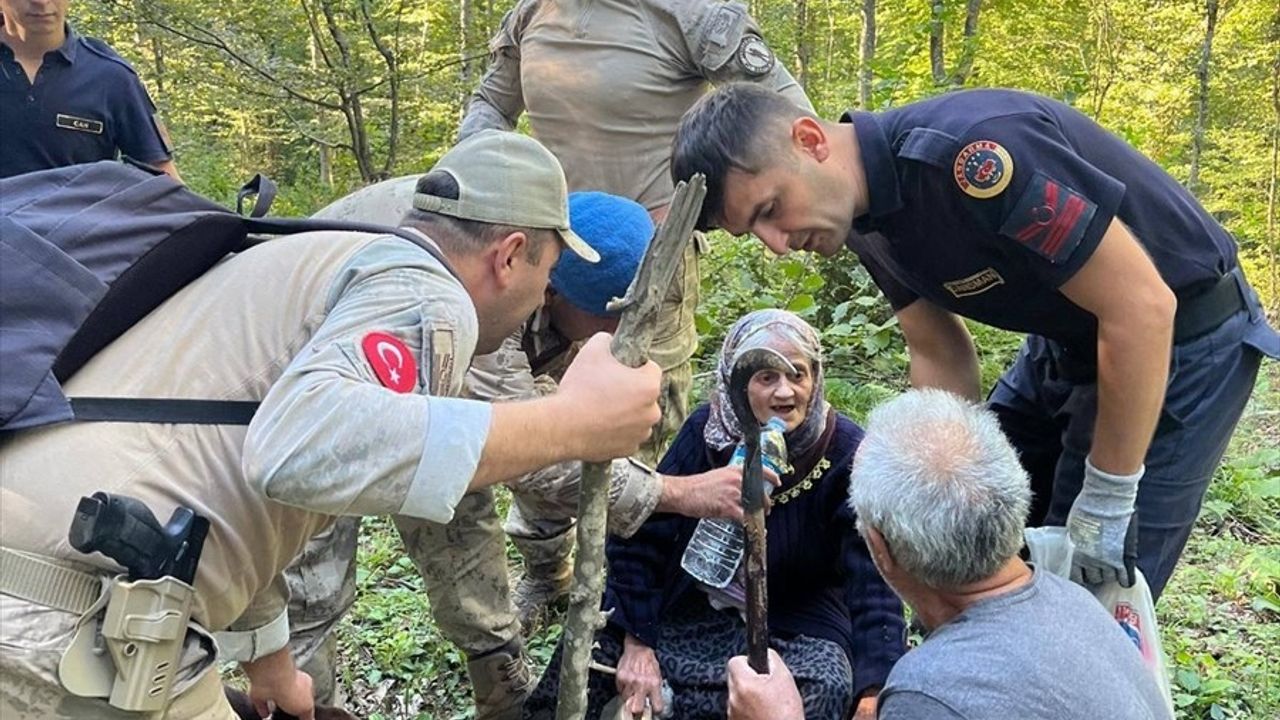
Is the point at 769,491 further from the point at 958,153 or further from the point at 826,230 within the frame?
the point at 958,153

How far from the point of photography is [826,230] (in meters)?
2.20

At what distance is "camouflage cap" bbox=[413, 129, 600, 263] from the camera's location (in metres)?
1.83

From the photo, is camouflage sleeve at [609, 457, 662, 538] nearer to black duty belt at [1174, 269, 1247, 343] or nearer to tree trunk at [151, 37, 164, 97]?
black duty belt at [1174, 269, 1247, 343]

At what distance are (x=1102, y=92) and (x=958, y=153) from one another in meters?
14.5

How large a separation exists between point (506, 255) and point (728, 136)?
604mm

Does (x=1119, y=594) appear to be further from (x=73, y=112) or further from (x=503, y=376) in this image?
(x=73, y=112)

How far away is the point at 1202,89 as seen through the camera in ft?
41.8

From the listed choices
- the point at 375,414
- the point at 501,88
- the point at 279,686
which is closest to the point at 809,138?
the point at 375,414

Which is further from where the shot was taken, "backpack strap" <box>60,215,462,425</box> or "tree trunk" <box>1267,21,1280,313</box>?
"tree trunk" <box>1267,21,1280,313</box>

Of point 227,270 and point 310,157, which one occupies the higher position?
point 227,270

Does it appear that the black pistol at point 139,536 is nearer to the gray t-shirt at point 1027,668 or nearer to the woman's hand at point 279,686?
the woman's hand at point 279,686

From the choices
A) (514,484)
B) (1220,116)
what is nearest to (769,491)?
(514,484)

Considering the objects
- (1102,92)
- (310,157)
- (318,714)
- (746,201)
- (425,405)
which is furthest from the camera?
(310,157)

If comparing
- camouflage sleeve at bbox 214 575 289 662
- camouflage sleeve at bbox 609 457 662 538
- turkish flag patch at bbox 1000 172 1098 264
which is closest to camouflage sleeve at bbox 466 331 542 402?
camouflage sleeve at bbox 609 457 662 538
